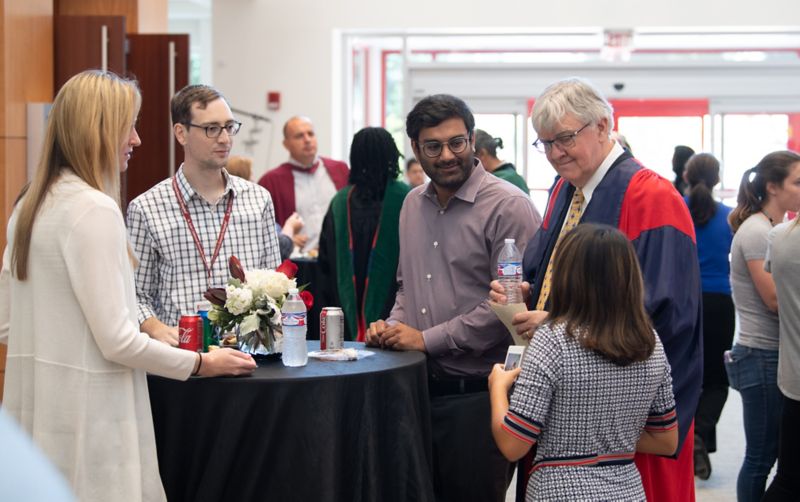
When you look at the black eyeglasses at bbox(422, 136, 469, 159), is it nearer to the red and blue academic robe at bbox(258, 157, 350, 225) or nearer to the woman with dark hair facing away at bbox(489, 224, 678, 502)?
the woman with dark hair facing away at bbox(489, 224, 678, 502)

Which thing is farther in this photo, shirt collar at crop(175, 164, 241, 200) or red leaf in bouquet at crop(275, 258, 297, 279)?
shirt collar at crop(175, 164, 241, 200)

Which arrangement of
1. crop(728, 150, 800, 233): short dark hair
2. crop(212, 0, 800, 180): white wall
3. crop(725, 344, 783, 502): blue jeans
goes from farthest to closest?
crop(212, 0, 800, 180): white wall < crop(728, 150, 800, 233): short dark hair < crop(725, 344, 783, 502): blue jeans

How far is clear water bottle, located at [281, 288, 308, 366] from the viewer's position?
2.79m

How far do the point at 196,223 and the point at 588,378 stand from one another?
4.89 feet

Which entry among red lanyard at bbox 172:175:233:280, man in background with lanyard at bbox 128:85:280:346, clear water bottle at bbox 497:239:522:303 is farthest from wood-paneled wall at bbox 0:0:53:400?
clear water bottle at bbox 497:239:522:303

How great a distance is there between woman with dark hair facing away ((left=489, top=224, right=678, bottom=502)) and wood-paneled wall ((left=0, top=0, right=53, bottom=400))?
3.52m

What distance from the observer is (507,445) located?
223 cm

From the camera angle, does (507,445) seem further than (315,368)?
No

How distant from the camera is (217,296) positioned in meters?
2.84

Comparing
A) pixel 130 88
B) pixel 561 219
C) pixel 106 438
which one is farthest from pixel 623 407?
pixel 130 88

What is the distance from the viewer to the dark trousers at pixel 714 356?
524cm

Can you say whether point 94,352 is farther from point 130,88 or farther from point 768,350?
point 768,350

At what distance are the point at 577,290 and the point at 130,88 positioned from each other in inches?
44.0

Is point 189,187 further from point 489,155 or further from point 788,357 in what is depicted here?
point 489,155
